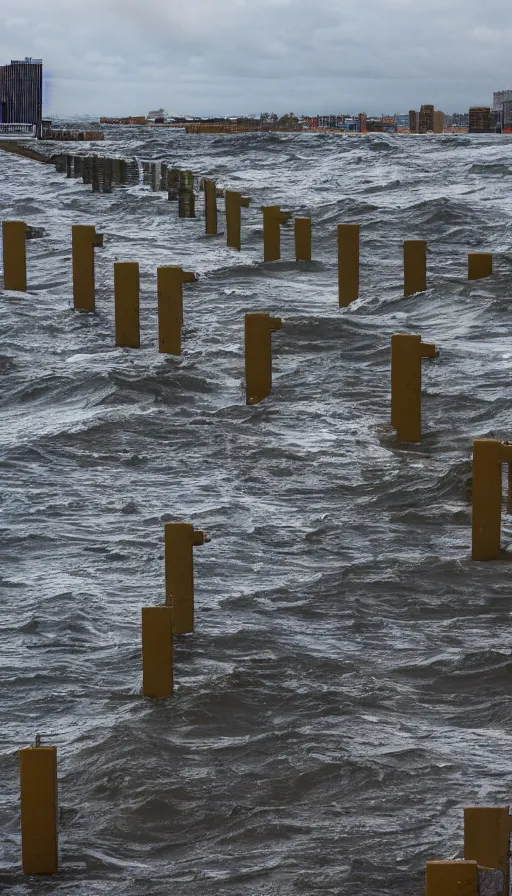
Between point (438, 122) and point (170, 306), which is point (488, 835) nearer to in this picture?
point (170, 306)

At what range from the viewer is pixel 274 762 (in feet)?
24.3

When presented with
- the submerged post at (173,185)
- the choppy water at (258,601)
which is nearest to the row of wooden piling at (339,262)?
the choppy water at (258,601)

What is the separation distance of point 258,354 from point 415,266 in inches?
280

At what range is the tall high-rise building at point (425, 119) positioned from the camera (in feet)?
394

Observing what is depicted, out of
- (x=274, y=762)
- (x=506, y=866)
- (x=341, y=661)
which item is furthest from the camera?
(x=341, y=661)

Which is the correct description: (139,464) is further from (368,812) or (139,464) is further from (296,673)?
(368,812)

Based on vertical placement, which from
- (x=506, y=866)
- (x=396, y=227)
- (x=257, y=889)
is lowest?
(x=257, y=889)

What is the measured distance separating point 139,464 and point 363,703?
5.84 meters

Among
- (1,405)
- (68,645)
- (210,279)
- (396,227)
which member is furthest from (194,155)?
(68,645)

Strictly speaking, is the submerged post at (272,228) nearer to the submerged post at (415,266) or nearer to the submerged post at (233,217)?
the submerged post at (233,217)

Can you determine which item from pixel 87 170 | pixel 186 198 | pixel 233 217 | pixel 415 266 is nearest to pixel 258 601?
pixel 415 266

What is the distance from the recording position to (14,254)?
21.6m

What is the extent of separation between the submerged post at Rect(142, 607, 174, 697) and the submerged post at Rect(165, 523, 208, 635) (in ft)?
2.50

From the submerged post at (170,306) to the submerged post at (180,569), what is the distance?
7591 mm
